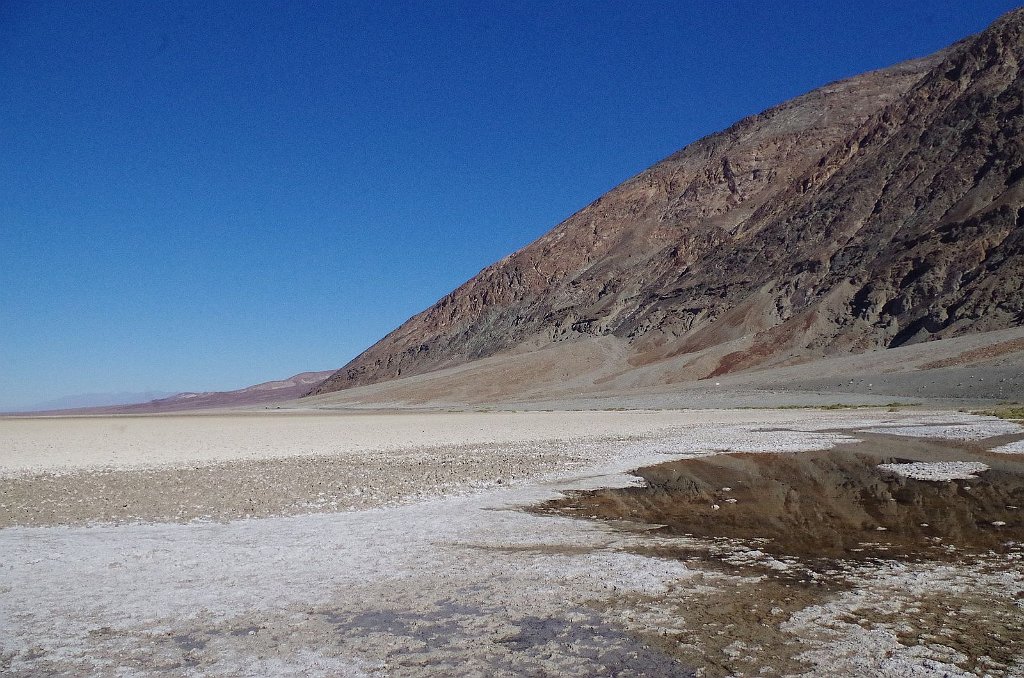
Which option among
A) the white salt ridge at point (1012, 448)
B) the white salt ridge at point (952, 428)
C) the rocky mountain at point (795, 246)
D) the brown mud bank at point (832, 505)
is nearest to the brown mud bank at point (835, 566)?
the brown mud bank at point (832, 505)

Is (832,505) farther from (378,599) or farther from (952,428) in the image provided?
(952,428)

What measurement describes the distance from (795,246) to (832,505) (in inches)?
3072

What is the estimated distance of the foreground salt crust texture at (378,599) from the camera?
4.84 metres

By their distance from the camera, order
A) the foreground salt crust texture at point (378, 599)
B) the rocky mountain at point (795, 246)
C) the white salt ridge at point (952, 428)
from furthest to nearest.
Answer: the rocky mountain at point (795, 246)
the white salt ridge at point (952, 428)
the foreground salt crust texture at point (378, 599)

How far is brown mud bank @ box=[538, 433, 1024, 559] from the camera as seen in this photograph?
804 cm

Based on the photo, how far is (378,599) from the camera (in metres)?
6.21

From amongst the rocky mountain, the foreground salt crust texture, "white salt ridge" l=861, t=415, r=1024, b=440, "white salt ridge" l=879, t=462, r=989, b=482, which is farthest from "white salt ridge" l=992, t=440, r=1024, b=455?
the rocky mountain

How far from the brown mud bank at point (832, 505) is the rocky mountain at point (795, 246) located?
49558mm

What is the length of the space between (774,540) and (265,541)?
565cm

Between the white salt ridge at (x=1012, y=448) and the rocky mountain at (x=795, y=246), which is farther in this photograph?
the rocky mountain at (x=795, y=246)

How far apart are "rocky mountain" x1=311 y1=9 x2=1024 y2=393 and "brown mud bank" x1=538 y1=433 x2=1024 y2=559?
49558 millimetres

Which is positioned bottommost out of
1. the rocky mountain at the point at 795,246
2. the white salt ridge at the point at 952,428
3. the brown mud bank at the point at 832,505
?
the white salt ridge at the point at 952,428

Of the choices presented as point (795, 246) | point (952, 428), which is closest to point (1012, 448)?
point (952, 428)

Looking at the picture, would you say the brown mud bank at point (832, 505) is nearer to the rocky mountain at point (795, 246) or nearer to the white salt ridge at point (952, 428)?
the white salt ridge at point (952, 428)
